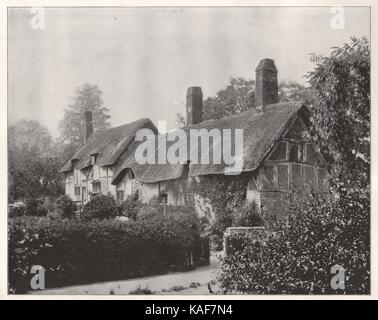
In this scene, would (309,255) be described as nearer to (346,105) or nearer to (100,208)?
(346,105)

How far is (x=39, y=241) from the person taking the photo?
8.95 metres

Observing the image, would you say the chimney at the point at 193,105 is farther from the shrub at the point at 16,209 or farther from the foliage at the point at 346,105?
the shrub at the point at 16,209

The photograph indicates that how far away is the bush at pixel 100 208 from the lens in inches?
391

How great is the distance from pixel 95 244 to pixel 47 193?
6.52ft

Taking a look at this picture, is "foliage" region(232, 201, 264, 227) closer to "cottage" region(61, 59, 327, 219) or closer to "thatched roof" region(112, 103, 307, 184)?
"cottage" region(61, 59, 327, 219)

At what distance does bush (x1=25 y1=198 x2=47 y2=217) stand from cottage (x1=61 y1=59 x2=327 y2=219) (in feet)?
2.61

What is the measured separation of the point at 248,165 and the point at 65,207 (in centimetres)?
434

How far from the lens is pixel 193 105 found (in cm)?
1185

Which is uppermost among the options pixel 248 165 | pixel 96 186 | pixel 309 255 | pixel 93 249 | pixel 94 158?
pixel 94 158

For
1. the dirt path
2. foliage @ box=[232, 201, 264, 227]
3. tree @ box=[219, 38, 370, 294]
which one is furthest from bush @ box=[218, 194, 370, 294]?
foliage @ box=[232, 201, 264, 227]

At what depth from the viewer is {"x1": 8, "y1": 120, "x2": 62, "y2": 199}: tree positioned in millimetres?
9344

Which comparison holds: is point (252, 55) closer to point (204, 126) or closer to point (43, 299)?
point (204, 126)

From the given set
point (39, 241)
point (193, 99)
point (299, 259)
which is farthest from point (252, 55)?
point (39, 241)
